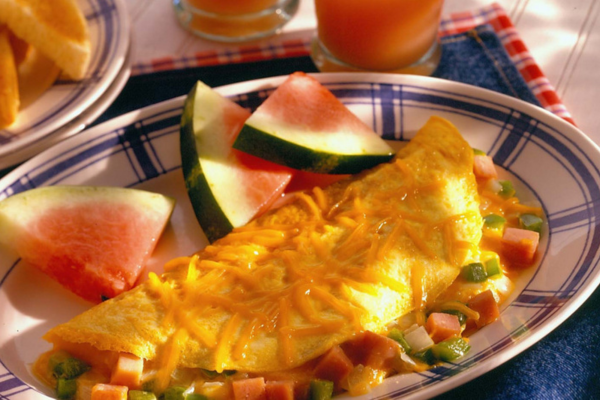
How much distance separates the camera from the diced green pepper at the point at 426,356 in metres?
2.14

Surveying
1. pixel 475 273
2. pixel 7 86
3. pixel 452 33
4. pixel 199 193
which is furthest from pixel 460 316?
pixel 7 86

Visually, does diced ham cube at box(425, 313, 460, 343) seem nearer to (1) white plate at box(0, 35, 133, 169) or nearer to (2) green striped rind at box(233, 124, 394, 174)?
(2) green striped rind at box(233, 124, 394, 174)

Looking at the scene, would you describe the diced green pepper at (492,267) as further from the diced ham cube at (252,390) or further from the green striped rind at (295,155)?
the diced ham cube at (252,390)

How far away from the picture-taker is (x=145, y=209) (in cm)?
281

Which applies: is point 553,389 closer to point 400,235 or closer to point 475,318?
point 475,318

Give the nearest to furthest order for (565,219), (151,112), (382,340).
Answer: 1. (382,340)
2. (565,219)
3. (151,112)

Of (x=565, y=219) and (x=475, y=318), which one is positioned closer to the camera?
(x=475, y=318)

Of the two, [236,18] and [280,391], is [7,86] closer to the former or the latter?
[236,18]

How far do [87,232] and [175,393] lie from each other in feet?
3.09

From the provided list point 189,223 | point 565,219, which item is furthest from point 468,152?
point 189,223

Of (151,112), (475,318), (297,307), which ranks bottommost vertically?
(475,318)

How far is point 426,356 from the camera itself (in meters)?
2.15

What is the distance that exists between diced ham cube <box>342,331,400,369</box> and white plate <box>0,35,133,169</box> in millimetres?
1865

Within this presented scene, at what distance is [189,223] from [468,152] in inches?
50.6
